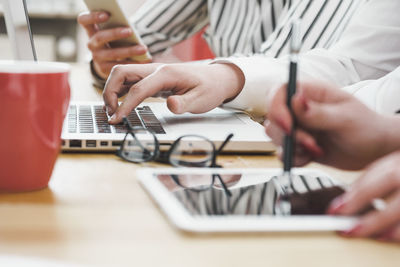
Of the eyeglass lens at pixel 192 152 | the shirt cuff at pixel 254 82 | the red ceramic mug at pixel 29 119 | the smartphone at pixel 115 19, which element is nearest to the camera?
the red ceramic mug at pixel 29 119

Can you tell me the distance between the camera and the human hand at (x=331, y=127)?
0.49m

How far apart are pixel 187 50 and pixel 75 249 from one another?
2.18 meters

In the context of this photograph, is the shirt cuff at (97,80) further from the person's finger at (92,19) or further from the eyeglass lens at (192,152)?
the eyeglass lens at (192,152)

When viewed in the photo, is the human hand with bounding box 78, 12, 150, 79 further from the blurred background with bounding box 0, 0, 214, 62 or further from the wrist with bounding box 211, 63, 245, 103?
the blurred background with bounding box 0, 0, 214, 62

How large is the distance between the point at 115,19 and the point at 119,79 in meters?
0.45

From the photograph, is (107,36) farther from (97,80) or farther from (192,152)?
(192,152)

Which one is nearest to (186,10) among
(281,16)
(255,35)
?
(255,35)

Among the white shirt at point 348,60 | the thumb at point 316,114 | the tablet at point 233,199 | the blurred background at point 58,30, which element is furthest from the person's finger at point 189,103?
the blurred background at point 58,30

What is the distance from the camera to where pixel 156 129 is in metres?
0.78

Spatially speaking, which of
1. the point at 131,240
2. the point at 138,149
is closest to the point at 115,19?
the point at 138,149

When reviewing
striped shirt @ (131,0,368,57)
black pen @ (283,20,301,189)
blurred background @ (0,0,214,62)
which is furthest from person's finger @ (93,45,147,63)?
blurred background @ (0,0,214,62)

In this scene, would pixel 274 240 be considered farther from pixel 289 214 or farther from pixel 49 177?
pixel 49 177

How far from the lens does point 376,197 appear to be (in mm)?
449

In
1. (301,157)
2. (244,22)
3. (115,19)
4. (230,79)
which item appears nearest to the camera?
(301,157)
